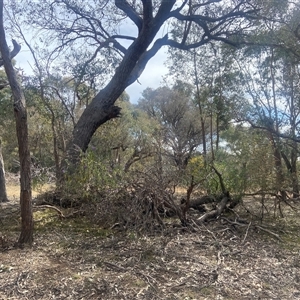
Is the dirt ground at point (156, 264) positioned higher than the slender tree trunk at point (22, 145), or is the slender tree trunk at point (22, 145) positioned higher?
the slender tree trunk at point (22, 145)

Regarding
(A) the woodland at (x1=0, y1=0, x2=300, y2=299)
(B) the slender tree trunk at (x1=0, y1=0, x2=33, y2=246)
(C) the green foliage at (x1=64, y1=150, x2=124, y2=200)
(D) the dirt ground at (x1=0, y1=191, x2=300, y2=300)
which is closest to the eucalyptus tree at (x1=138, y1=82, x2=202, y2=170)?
(A) the woodland at (x1=0, y1=0, x2=300, y2=299)

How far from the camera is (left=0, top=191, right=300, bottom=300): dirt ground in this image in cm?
328

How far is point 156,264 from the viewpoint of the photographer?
396 centimetres

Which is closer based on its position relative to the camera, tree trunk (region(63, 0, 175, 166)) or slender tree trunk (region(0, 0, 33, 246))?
slender tree trunk (region(0, 0, 33, 246))

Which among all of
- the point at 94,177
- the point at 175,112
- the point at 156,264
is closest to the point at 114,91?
the point at 94,177

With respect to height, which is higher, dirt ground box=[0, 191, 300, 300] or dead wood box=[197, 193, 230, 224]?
dead wood box=[197, 193, 230, 224]

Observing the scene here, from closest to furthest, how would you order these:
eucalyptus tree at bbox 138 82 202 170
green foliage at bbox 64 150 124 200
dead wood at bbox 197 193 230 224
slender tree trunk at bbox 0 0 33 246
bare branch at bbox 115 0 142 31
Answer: slender tree trunk at bbox 0 0 33 246 < green foliage at bbox 64 150 124 200 < dead wood at bbox 197 193 230 224 < bare branch at bbox 115 0 142 31 < eucalyptus tree at bbox 138 82 202 170

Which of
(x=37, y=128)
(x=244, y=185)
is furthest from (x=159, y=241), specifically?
(x=37, y=128)

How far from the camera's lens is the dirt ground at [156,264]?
10.8ft

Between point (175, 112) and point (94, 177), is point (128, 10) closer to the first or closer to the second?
point (94, 177)

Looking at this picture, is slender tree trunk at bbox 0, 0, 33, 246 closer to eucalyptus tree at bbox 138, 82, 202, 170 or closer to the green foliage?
the green foliage

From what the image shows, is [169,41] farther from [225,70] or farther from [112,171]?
[112,171]

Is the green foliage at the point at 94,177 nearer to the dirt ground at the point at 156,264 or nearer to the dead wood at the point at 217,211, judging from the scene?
the dirt ground at the point at 156,264

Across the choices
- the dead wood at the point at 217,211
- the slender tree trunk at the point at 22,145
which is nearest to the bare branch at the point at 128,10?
the slender tree trunk at the point at 22,145
